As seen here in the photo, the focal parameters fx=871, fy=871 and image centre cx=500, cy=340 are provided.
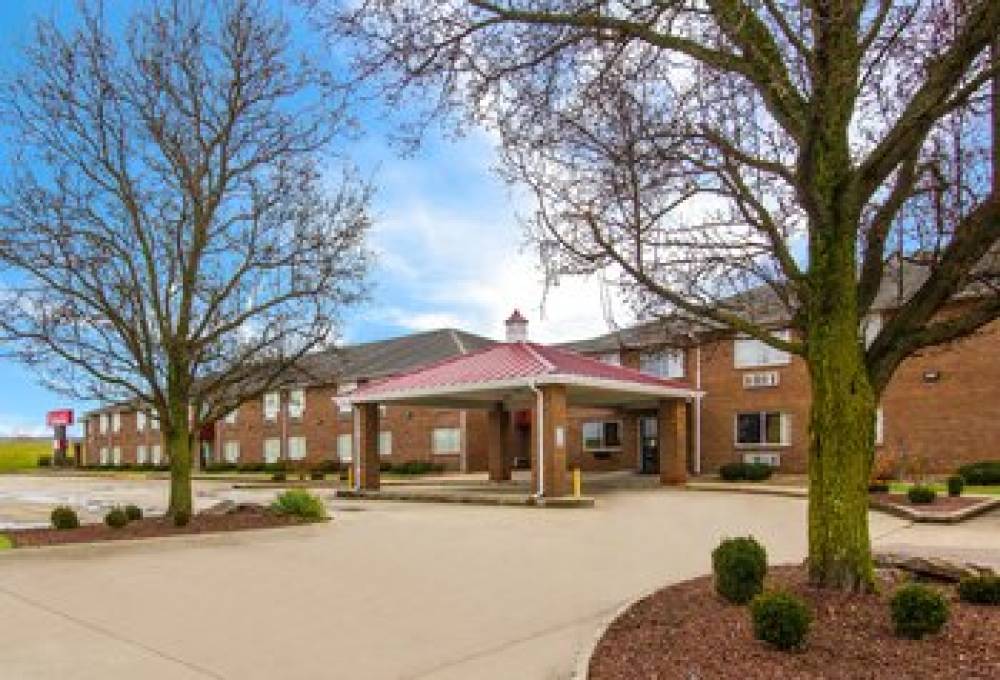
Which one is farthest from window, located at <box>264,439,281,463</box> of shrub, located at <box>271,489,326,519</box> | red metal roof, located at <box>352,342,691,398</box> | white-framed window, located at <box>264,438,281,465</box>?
shrub, located at <box>271,489,326,519</box>

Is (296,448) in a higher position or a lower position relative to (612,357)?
lower

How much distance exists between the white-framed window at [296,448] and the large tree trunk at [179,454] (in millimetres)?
35099

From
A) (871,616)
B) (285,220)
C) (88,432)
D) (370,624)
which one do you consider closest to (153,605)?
(370,624)

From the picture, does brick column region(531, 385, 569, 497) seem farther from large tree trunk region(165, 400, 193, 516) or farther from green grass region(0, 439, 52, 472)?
green grass region(0, 439, 52, 472)

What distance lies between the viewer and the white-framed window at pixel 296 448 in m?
52.1

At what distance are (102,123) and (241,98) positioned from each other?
2.62m

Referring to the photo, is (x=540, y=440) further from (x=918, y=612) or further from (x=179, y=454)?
(x=918, y=612)

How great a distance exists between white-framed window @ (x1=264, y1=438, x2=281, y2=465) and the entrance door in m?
24.7

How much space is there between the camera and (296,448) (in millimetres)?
52594

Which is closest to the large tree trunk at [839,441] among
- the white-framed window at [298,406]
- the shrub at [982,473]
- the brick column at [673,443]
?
the shrub at [982,473]

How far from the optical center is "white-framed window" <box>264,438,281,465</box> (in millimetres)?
54050

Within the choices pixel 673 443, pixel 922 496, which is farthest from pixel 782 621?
pixel 673 443

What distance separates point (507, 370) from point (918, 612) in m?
19.4

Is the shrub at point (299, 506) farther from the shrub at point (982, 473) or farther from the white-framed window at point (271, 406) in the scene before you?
the white-framed window at point (271, 406)
